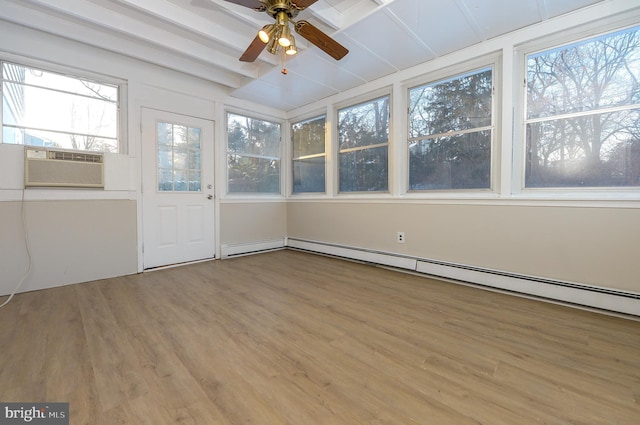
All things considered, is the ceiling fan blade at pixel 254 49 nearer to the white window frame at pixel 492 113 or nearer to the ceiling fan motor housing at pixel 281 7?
the ceiling fan motor housing at pixel 281 7

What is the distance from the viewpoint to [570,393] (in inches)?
51.6

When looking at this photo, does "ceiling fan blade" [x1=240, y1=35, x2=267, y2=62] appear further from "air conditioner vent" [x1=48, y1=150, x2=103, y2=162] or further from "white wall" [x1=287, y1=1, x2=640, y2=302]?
"air conditioner vent" [x1=48, y1=150, x2=103, y2=162]

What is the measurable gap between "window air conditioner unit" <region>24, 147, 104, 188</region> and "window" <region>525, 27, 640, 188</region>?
15.1 feet

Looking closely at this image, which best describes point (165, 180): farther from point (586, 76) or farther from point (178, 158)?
point (586, 76)

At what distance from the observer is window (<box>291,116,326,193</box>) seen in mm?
4672

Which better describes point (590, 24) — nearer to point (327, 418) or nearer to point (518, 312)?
point (518, 312)

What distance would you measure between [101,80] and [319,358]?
388cm

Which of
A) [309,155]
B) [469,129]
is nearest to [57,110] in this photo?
[309,155]

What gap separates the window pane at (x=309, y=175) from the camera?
15.4 feet

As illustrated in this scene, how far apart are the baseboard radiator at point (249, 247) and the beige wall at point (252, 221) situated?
2.1 inches

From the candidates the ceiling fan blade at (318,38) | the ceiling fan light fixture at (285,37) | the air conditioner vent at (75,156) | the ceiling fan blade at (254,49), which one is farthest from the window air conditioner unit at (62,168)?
the ceiling fan blade at (318,38)

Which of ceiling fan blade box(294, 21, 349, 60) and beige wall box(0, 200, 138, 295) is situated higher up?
ceiling fan blade box(294, 21, 349, 60)

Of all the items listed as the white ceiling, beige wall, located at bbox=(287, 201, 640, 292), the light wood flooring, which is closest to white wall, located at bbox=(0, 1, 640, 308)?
beige wall, located at bbox=(287, 201, 640, 292)

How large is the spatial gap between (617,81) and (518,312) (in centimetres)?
208
